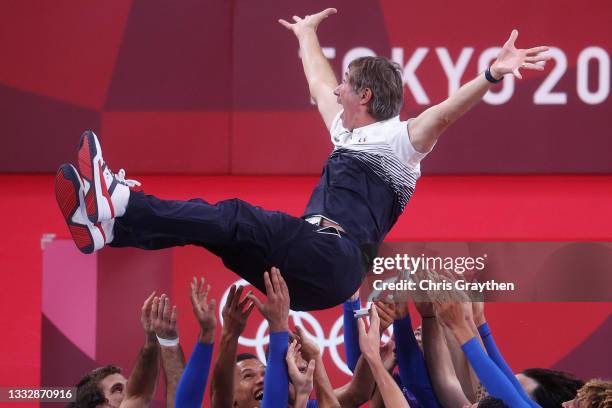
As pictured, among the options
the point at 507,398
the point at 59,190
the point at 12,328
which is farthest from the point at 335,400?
the point at 12,328

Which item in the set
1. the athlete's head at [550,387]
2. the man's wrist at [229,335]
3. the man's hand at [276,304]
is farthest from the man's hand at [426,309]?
the man's wrist at [229,335]

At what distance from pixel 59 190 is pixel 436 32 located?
4148mm

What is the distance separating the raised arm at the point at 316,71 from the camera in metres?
5.63

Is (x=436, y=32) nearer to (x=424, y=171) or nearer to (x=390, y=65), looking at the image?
(x=424, y=171)

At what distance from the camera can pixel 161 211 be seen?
178 inches

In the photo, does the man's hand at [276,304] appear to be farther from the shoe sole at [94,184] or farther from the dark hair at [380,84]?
the dark hair at [380,84]

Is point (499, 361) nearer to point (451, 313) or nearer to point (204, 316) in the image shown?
point (451, 313)

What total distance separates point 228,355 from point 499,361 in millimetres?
1104

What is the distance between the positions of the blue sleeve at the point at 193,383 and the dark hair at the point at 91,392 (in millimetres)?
569

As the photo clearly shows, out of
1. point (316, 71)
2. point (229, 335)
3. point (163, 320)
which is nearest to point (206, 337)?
point (229, 335)

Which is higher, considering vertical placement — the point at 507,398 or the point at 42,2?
the point at 42,2

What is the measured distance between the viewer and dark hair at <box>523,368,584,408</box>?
4809 millimetres

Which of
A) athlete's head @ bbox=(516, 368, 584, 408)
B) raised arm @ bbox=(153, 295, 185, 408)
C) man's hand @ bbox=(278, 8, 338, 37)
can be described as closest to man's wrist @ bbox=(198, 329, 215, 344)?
raised arm @ bbox=(153, 295, 185, 408)

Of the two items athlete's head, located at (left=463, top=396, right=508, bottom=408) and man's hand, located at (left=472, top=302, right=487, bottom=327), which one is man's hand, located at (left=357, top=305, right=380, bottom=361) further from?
man's hand, located at (left=472, top=302, right=487, bottom=327)
